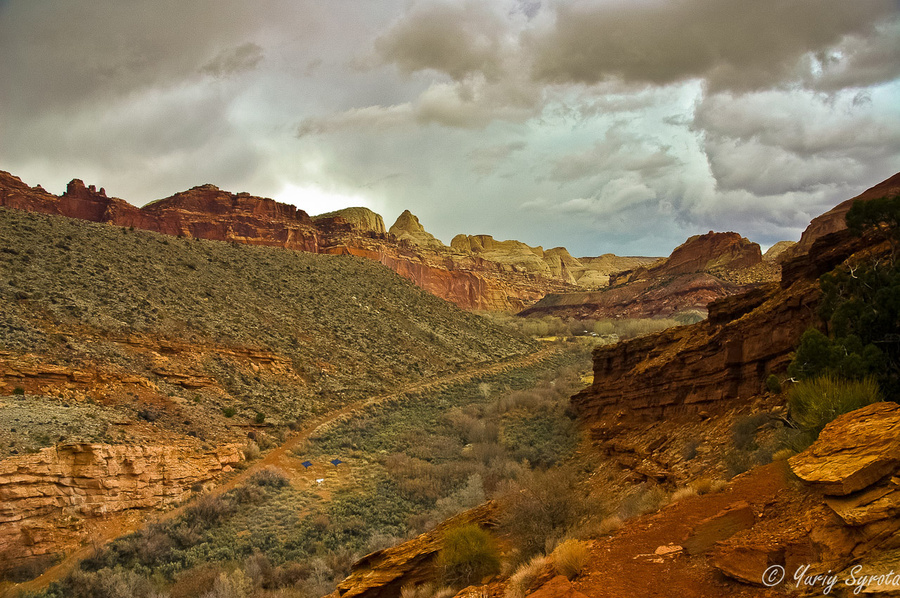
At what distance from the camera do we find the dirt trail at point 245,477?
1338 centimetres

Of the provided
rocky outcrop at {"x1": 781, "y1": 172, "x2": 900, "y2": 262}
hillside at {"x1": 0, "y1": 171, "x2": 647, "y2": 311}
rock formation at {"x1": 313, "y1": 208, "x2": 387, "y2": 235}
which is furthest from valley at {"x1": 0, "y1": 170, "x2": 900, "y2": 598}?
rock formation at {"x1": 313, "y1": 208, "x2": 387, "y2": 235}

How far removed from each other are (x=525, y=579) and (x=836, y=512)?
454cm

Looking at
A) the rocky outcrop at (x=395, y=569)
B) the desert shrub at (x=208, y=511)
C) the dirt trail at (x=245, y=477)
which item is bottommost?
the rocky outcrop at (x=395, y=569)

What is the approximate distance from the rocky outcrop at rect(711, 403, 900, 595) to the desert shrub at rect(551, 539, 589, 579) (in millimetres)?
1884

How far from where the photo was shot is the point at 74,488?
15.5 meters

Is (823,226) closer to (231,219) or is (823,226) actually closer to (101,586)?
(101,586)

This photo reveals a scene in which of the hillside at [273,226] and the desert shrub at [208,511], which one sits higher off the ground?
the hillside at [273,226]

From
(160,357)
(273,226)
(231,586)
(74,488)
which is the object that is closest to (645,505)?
(231,586)

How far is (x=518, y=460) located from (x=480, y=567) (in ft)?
41.0

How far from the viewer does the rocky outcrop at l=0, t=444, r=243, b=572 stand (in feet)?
45.4

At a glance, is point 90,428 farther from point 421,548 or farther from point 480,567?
point 480,567

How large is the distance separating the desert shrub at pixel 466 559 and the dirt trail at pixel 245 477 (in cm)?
1058

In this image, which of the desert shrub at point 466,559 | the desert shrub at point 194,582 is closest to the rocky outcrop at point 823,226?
the desert shrub at point 466,559

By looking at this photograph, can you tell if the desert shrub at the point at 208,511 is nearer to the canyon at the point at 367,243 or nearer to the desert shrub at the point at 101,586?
the desert shrub at the point at 101,586
